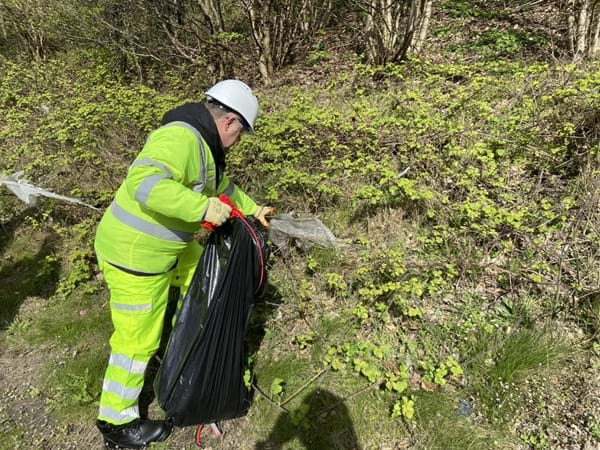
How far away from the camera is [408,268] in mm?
2670

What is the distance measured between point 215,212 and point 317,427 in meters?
1.42

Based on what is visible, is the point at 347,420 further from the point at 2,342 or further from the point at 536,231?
the point at 2,342

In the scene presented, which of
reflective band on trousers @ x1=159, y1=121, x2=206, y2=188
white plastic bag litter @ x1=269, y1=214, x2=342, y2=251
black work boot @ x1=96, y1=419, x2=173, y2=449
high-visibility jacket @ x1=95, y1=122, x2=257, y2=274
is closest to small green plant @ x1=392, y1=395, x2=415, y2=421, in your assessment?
white plastic bag litter @ x1=269, y1=214, x2=342, y2=251

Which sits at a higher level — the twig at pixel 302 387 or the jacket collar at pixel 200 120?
the jacket collar at pixel 200 120

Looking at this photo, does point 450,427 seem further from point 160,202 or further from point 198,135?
point 198,135

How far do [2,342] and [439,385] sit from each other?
3.36m

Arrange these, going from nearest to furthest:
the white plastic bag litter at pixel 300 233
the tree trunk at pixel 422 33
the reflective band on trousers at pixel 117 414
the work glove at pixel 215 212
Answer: the work glove at pixel 215 212 → the reflective band on trousers at pixel 117 414 → the white plastic bag litter at pixel 300 233 → the tree trunk at pixel 422 33

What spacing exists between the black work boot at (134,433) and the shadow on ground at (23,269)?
1.73 metres

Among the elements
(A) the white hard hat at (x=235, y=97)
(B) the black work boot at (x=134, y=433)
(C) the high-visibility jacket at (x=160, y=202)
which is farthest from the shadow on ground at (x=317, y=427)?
(A) the white hard hat at (x=235, y=97)

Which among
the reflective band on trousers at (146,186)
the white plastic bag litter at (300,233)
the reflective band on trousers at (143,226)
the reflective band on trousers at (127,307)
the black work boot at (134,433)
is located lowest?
the black work boot at (134,433)

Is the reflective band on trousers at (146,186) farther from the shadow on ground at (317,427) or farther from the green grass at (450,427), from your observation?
the green grass at (450,427)

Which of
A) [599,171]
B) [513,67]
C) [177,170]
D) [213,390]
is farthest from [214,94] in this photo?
[513,67]

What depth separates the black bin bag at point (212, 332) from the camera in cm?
190

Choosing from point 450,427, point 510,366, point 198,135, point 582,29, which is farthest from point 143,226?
point 582,29
